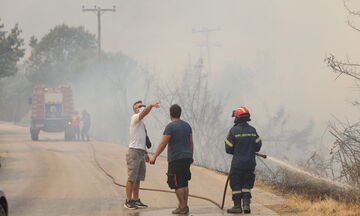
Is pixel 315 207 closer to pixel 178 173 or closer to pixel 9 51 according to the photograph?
pixel 178 173

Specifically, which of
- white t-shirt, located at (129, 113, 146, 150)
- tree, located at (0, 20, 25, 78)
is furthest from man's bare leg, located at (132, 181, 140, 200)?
tree, located at (0, 20, 25, 78)

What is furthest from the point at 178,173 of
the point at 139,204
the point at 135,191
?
the point at 139,204

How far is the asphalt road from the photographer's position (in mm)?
11695

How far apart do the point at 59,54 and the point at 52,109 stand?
183ft

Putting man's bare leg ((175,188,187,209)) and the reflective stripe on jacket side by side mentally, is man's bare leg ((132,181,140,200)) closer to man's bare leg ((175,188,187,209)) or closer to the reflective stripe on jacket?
man's bare leg ((175,188,187,209))

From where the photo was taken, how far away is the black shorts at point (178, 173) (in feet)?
35.1

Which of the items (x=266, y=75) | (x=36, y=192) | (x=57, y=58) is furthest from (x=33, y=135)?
(x=57, y=58)

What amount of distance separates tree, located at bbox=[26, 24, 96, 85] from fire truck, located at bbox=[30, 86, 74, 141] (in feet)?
139

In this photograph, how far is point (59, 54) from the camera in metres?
91.9

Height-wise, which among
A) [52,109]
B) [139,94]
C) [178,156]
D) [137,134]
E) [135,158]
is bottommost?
[135,158]

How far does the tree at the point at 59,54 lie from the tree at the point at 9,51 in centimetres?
2152

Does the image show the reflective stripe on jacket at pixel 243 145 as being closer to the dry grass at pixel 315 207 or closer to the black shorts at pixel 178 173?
the black shorts at pixel 178 173

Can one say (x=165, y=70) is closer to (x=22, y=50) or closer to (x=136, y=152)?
(x=22, y=50)

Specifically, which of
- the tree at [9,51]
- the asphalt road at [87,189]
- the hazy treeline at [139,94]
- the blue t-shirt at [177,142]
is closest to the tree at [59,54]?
the hazy treeline at [139,94]
